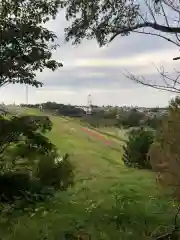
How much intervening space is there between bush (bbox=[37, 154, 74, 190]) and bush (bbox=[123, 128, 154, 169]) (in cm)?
1060

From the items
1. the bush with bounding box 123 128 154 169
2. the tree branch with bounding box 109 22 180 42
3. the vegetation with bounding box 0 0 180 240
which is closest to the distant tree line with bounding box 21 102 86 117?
the bush with bounding box 123 128 154 169

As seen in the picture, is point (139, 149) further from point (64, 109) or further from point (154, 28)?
point (64, 109)

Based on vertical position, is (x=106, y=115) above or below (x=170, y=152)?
below

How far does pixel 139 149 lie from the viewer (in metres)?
26.2

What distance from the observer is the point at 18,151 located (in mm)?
13445

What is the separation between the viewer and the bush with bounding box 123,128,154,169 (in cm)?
2541

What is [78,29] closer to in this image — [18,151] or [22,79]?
[22,79]

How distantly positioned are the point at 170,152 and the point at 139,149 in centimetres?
1607

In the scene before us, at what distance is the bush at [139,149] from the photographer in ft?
83.4

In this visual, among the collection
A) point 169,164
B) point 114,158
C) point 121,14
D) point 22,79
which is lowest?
point 114,158

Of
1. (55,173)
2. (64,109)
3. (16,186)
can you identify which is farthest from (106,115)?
(16,186)

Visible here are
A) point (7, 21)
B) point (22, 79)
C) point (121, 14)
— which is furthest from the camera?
point (22, 79)

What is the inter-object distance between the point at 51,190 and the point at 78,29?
7549 millimetres

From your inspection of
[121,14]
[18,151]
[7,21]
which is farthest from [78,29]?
[18,151]
